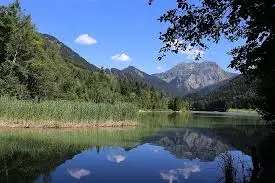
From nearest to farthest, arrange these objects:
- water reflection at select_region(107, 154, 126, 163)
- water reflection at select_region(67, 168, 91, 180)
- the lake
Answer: the lake
water reflection at select_region(67, 168, 91, 180)
water reflection at select_region(107, 154, 126, 163)

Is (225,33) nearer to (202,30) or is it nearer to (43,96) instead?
(202,30)

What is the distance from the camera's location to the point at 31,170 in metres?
18.1

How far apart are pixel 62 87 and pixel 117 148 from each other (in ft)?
206

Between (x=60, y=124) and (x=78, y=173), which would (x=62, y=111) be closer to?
(x=60, y=124)

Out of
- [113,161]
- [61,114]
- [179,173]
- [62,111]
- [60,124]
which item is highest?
[62,111]

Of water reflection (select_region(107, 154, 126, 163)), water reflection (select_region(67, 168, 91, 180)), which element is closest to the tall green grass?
water reflection (select_region(107, 154, 126, 163))

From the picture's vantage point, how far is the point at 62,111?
44906 mm

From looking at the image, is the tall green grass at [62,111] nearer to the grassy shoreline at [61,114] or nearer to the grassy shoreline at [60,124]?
the grassy shoreline at [61,114]

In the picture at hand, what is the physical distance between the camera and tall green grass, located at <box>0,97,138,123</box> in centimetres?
4078

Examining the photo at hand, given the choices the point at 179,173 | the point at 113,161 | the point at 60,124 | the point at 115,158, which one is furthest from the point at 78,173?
the point at 60,124

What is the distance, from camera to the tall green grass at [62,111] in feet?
134

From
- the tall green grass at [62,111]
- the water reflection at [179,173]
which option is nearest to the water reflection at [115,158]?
the water reflection at [179,173]

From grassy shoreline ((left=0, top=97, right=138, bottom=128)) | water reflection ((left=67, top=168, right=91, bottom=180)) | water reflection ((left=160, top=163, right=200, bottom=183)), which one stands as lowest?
water reflection ((left=160, top=163, right=200, bottom=183))

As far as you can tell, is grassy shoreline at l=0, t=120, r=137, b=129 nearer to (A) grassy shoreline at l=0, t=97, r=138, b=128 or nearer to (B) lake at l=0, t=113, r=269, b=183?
(A) grassy shoreline at l=0, t=97, r=138, b=128
